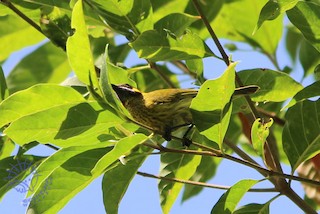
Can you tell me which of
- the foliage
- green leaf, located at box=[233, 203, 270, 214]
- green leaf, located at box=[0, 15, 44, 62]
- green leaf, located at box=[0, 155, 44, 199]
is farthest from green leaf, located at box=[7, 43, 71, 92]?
green leaf, located at box=[233, 203, 270, 214]

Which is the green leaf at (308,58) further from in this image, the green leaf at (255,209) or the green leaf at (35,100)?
the green leaf at (35,100)

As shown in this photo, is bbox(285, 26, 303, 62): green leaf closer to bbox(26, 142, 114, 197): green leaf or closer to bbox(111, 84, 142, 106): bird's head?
bbox(111, 84, 142, 106): bird's head

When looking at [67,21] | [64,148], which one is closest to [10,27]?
[67,21]

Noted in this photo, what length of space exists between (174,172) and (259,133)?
0.80 m

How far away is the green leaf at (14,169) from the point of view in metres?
2.70

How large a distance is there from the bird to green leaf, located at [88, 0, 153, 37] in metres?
0.25

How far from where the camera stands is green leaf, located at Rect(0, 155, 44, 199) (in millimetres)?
2704

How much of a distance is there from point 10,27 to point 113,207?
1508 mm

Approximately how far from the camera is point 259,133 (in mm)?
2221

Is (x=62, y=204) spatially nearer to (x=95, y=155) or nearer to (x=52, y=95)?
(x=95, y=155)

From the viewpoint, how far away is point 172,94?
3.04 m

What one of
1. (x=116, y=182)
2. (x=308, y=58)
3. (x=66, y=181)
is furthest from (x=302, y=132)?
(x=308, y=58)

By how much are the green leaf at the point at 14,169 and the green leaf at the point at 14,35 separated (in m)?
1.09

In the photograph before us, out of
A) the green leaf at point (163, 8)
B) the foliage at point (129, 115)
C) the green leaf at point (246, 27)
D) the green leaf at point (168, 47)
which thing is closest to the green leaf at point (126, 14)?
the foliage at point (129, 115)
